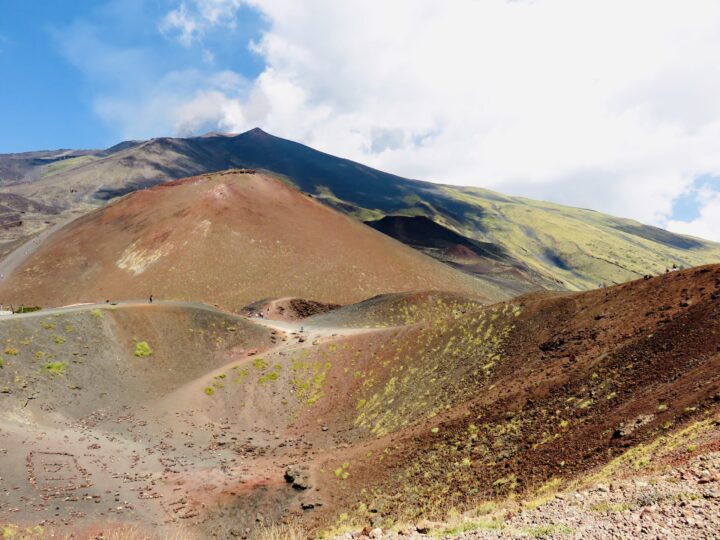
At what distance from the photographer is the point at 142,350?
142ft

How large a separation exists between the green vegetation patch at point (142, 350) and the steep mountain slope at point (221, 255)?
28.4 m

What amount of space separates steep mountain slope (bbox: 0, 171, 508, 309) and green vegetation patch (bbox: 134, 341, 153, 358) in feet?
93.1

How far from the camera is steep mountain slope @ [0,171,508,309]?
77.2m

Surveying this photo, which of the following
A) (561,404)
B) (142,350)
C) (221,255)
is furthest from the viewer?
(221,255)

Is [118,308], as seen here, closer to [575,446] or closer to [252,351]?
[252,351]

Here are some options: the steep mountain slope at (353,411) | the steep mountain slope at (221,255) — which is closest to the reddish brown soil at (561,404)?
the steep mountain slope at (353,411)

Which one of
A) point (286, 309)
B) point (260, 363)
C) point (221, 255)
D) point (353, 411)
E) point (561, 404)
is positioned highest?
point (221, 255)

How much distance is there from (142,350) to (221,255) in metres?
41.8

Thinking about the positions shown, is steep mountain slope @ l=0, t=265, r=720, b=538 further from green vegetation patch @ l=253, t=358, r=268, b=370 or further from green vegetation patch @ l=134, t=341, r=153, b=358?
green vegetation patch @ l=253, t=358, r=268, b=370

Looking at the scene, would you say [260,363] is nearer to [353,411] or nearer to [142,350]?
[142,350]

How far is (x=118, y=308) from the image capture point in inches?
1860

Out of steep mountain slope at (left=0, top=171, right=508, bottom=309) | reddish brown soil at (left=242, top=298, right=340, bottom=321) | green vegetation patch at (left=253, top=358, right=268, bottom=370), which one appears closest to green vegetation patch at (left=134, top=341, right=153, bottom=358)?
green vegetation patch at (left=253, top=358, right=268, bottom=370)

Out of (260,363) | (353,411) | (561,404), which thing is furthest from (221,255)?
(561,404)

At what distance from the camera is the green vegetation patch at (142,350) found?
42.8 metres
